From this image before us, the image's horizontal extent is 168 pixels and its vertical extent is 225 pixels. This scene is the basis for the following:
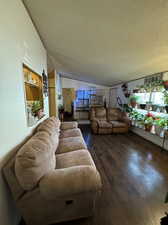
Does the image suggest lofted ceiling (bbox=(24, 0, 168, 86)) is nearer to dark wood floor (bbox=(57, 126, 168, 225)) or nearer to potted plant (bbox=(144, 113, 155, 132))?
potted plant (bbox=(144, 113, 155, 132))

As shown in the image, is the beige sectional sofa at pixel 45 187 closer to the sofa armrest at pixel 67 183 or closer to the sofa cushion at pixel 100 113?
the sofa armrest at pixel 67 183

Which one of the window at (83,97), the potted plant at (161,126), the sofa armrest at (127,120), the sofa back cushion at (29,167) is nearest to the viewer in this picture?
the sofa back cushion at (29,167)

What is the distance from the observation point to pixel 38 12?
64.3 inches

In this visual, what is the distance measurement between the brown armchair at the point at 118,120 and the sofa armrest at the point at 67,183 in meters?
3.28

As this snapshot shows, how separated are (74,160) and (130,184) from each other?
1032mm

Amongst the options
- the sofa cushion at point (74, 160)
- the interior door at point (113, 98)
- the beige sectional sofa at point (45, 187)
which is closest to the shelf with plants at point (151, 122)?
the interior door at point (113, 98)

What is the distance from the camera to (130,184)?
1761 millimetres

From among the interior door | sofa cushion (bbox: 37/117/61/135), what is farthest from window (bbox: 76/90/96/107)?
sofa cushion (bbox: 37/117/61/135)

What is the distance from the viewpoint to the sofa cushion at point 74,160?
145cm

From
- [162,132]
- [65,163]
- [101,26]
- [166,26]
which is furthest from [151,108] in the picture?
[65,163]

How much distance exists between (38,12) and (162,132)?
3530 millimetres

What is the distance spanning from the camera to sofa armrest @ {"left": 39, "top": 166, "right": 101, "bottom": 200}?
3.19ft

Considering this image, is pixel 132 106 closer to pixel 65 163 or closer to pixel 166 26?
pixel 166 26

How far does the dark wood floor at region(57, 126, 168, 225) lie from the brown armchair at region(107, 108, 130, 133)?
3.66ft
